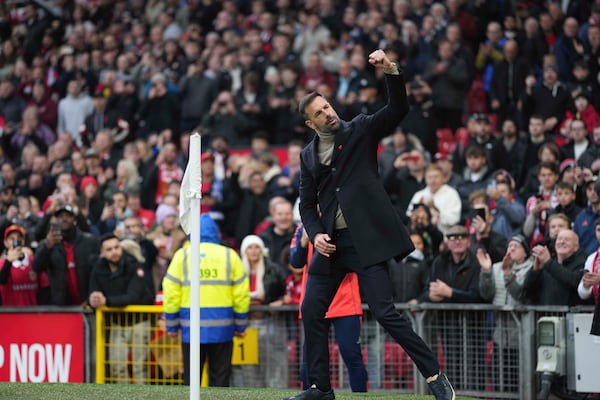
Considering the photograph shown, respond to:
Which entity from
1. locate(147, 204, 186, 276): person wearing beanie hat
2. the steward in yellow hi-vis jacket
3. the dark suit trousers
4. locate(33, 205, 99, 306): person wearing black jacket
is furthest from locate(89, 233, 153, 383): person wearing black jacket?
the dark suit trousers

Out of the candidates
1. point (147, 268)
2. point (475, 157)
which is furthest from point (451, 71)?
point (147, 268)

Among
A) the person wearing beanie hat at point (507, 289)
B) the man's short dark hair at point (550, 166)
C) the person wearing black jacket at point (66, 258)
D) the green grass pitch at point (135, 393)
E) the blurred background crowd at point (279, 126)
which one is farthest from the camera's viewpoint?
the man's short dark hair at point (550, 166)

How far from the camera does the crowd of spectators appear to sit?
13781mm

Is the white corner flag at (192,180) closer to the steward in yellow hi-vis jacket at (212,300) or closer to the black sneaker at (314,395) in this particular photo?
the black sneaker at (314,395)

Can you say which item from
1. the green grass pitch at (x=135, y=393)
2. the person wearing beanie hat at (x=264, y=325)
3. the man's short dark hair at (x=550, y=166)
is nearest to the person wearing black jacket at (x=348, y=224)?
the green grass pitch at (x=135, y=393)

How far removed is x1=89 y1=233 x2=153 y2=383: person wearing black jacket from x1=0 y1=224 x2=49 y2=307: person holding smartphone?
42.0 inches

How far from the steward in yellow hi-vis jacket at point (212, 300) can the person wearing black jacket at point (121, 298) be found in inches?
38.9

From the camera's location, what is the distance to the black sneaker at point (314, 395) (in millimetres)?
8867

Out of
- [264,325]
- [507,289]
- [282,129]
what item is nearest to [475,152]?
[507,289]

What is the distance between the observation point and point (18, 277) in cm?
1427

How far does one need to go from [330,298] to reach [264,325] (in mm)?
4087

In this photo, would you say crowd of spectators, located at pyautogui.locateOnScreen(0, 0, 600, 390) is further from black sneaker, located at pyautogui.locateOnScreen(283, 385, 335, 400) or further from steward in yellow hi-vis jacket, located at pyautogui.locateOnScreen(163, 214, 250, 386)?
black sneaker, located at pyautogui.locateOnScreen(283, 385, 335, 400)

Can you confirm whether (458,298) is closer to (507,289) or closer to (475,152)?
(507,289)

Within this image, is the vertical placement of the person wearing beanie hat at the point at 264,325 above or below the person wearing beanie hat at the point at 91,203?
below
